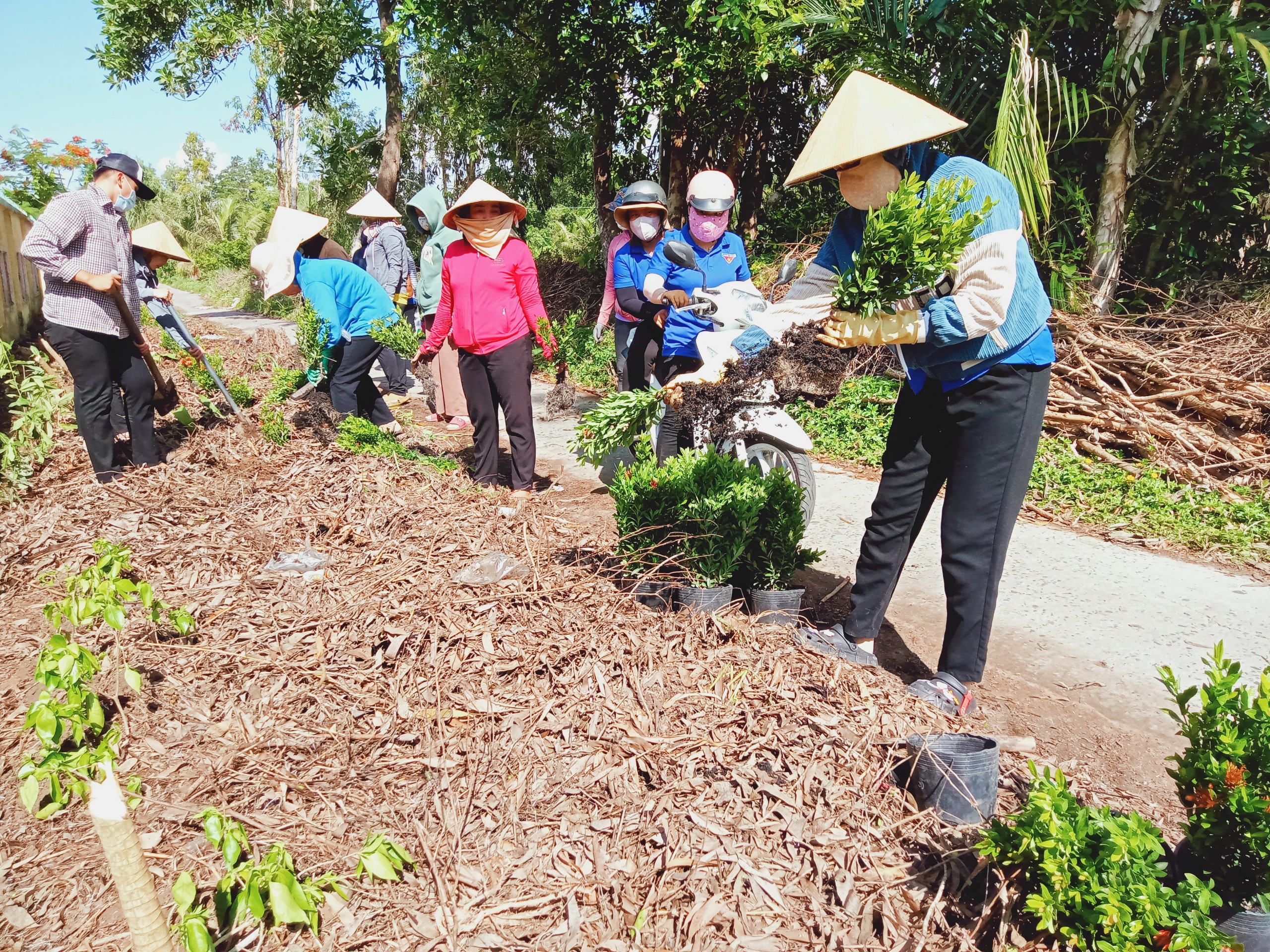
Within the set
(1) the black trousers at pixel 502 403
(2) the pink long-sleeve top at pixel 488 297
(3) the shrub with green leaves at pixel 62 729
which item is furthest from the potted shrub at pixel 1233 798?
(2) the pink long-sleeve top at pixel 488 297

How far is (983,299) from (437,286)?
251 inches

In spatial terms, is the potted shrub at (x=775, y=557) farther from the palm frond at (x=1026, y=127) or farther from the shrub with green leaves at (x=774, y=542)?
the palm frond at (x=1026, y=127)

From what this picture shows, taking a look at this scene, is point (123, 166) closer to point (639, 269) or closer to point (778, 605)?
point (639, 269)

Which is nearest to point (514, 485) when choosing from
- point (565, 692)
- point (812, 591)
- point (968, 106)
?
point (812, 591)

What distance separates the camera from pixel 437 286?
7.96 metres

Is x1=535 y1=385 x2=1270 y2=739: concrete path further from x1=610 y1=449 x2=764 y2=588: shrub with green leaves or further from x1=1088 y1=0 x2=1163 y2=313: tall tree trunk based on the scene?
x1=1088 y1=0 x2=1163 y2=313: tall tree trunk

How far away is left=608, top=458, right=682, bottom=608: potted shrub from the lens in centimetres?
354

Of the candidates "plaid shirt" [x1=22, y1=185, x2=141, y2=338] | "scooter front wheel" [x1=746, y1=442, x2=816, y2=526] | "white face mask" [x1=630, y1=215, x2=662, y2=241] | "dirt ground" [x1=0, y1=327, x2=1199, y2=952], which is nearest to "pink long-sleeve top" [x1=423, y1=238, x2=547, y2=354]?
"white face mask" [x1=630, y1=215, x2=662, y2=241]

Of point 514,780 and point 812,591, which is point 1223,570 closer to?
point 812,591

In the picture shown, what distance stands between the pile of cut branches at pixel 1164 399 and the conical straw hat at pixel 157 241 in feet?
24.8

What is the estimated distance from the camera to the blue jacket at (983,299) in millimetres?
2555

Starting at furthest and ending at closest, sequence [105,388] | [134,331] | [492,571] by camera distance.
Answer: [134,331] < [105,388] < [492,571]

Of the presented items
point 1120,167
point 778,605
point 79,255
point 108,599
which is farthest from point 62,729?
point 1120,167

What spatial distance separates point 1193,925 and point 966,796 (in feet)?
2.41
